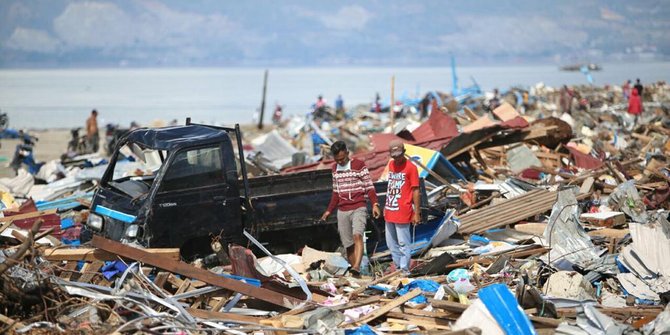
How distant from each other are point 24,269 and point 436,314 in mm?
3756

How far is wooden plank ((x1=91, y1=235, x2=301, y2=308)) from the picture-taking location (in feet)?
25.2

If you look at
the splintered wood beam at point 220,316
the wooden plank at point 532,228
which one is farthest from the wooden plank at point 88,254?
the wooden plank at point 532,228

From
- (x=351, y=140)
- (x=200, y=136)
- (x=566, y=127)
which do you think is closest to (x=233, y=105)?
(x=351, y=140)

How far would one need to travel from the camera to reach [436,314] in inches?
289

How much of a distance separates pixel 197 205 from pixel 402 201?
7.77 ft

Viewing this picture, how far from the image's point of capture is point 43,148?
31.9 meters

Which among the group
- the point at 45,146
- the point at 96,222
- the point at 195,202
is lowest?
the point at 45,146

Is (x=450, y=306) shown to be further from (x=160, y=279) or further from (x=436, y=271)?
(x=160, y=279)

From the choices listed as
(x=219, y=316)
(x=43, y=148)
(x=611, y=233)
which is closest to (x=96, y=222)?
(x=219, y=316)

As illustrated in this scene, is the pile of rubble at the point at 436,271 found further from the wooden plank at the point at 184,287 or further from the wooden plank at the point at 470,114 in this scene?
the wooden plank at the point at 470,114

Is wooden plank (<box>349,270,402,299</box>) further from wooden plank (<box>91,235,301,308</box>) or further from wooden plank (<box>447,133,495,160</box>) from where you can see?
wooden plank (<box>447,133,495,160</box>)

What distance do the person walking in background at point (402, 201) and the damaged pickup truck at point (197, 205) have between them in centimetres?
123

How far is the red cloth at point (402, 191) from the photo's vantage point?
353 inches

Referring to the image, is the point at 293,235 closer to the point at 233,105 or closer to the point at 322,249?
the point at 322,249
